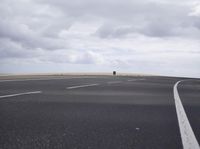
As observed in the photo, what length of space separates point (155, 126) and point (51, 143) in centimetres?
234

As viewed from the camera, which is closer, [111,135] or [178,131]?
[111,135]

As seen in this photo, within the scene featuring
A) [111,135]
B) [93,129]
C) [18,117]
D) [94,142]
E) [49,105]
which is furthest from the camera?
[49,105]

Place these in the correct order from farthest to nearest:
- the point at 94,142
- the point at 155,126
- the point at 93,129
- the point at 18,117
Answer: the point at 18,117 → the point at 155,126 → the point at 93,129 → the point at 94,142

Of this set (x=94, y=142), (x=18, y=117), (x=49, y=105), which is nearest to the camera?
(x=94, y=142)

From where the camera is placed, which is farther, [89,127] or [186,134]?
[89,127]

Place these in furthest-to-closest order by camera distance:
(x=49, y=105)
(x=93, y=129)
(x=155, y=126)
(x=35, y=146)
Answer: (x=49, y=105) → (x=155, y=126) → (x=93, y=129) → (x=35, y=146)

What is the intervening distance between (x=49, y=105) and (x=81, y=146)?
4203 mm

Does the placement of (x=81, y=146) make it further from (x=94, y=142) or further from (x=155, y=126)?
(x=155, y=126)

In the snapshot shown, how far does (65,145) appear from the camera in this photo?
4574mm

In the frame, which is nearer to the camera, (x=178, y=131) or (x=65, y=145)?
(x=65, y=145)

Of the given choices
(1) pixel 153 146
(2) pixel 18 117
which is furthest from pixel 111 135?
(2) pixel 18 117

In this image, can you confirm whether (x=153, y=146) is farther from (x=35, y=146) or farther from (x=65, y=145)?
(x=35, y=146)

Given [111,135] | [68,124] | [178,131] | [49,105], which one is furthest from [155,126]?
[49,105]

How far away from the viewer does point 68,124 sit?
6070 mm
